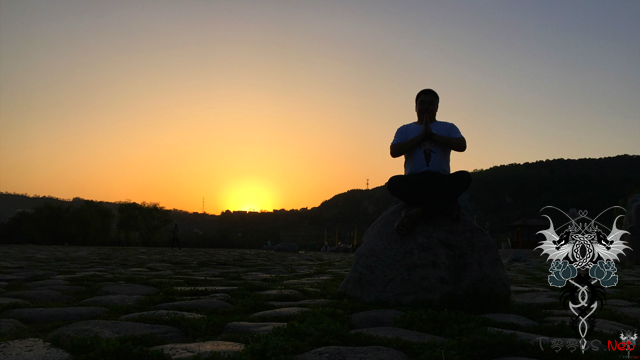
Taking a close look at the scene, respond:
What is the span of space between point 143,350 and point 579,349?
90.2 inches

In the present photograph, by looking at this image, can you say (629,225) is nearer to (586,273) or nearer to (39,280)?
(586,273)

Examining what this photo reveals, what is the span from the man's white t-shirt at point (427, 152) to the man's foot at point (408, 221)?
44 centimetres

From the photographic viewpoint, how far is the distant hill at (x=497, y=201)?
69375 mm

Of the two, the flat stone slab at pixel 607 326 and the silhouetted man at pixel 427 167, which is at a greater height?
the silhouetted man at pixel 427 167

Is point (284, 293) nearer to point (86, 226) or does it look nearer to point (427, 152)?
point (427, 152)

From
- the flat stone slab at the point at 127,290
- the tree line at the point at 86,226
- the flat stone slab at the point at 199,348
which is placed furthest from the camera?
the tree line at the point at 86,226

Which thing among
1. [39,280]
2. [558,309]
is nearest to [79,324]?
[39,280]

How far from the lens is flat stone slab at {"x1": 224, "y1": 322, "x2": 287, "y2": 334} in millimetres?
2822

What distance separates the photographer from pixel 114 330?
275cm

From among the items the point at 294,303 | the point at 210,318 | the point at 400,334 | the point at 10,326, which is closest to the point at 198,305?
the point at 210,318

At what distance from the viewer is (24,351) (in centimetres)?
224

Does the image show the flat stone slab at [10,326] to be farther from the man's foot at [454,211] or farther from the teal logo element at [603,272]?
the man's foot at [454,211]

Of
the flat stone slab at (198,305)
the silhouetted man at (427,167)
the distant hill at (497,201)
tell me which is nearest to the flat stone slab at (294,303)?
the flat stone slab at (198,305)

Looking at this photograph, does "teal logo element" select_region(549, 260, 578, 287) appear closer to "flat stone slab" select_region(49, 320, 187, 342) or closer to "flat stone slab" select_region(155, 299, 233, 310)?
"flat stone slab" select_region(49, 320, 187, 342)
